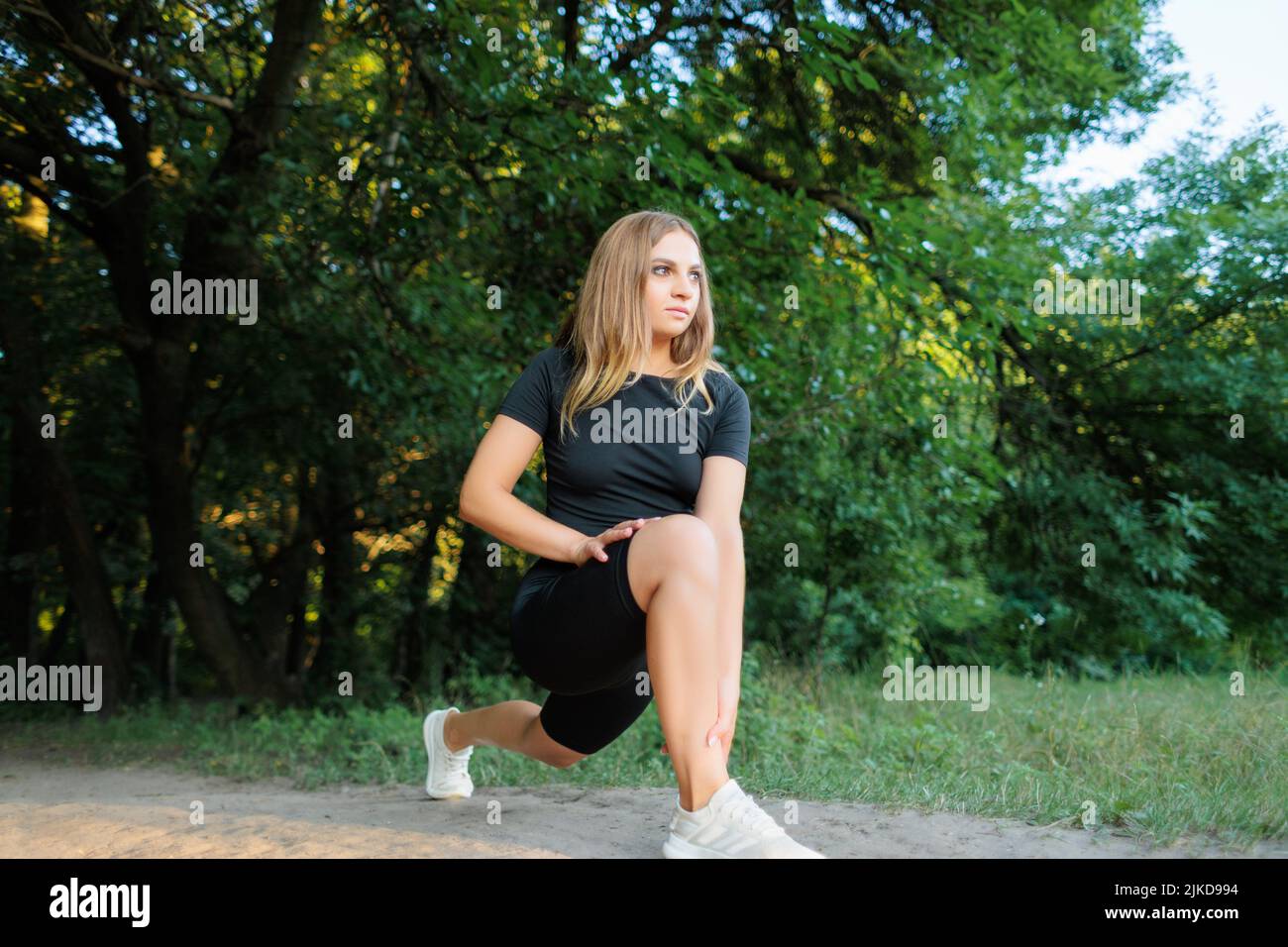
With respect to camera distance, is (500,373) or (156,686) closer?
(500,373)

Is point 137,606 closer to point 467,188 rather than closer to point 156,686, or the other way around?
point 156,686

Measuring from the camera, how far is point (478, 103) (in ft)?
20.9

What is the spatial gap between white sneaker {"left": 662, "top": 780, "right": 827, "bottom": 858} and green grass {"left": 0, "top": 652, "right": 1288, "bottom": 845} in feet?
4.27

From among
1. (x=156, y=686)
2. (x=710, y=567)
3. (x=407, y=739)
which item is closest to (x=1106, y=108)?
(x=407, y=739)

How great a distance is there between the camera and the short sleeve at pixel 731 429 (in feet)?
10.6

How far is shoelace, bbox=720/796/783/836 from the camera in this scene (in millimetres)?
2629

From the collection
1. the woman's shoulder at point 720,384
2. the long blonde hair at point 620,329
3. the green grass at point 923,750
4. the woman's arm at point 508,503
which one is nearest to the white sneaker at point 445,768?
the green grass at point 923,750

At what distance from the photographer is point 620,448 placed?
3143 mm

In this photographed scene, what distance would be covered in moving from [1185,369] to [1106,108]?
2.73 metres

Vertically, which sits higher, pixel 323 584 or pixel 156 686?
pixel 323 584

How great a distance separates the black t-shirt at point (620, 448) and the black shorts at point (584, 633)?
0.78 feet

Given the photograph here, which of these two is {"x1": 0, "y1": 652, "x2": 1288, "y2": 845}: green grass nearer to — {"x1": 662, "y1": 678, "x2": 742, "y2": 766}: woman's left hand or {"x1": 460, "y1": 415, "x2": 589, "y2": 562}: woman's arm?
{"x1": 662, "y1": 678, "x2": 742, "y2": 766}: woman's left hand

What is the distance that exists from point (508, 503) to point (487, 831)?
1087 mm
